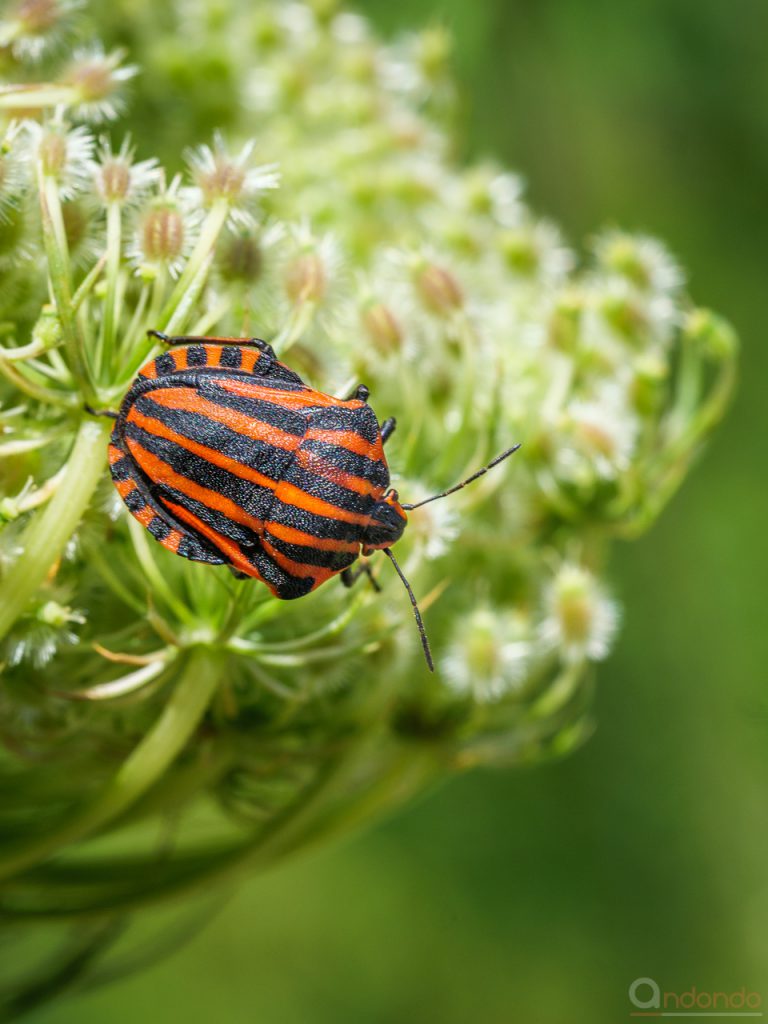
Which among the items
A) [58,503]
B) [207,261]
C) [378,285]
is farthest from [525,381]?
[58,503]

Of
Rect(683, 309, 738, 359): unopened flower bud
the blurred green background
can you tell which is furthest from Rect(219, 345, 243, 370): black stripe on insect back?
the blurred green background

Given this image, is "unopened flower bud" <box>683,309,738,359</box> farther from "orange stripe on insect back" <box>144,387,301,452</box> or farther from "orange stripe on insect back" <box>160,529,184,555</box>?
"orange stripe on insect back" <box>160,529,184,555</box>

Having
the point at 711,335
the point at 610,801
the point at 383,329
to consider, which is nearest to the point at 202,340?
the point at 383,329

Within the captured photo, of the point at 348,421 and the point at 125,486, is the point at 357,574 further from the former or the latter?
the point at 125,486

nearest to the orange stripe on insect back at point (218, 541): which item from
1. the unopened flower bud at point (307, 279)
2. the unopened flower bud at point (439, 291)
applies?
the unopened flower bud at point (307, 279)

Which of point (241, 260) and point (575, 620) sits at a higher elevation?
point (241, 260)

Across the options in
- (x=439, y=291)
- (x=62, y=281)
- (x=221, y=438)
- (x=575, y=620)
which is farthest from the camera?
(x=575, y=620)

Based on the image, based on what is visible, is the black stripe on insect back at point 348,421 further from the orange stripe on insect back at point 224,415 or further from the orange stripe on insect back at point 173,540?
the orange stripe on insect back at point 173,540
